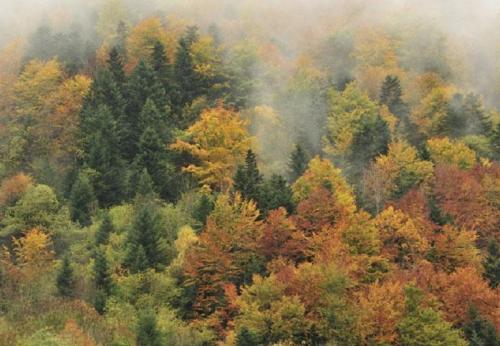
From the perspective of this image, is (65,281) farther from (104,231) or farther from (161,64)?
(161,64)

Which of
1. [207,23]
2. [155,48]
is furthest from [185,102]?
[207,23]

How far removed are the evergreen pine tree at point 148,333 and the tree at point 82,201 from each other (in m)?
24.0

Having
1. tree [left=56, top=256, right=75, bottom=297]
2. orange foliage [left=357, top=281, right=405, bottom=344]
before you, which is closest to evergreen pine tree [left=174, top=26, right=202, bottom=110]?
tree [left=56, top=256, right=75, bottom=297]

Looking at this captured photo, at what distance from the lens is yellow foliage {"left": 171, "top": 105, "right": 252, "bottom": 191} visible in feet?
271

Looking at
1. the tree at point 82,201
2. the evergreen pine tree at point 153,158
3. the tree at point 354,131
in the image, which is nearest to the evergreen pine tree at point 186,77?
the evergreen pine tree at point 153,158

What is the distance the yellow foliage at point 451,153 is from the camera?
3278 inches

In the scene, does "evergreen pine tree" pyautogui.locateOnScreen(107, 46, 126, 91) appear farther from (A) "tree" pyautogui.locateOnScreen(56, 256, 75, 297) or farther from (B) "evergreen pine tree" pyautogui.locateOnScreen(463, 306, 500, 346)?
(B) "evergreen pine tree" pyautogui.locateOnScreen(463, 306, 500, 346)

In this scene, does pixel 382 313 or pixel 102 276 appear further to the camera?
pixel 102 276

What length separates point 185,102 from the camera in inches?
3898

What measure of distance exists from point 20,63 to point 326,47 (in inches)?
1726

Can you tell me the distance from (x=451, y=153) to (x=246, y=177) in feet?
80.4

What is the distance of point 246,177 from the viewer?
72.1 m

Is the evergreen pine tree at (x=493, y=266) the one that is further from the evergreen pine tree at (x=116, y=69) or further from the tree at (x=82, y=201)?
the evergreen pine tree at (x=116, y=69)

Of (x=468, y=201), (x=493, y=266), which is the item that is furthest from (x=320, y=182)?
(x=493, y=266)
